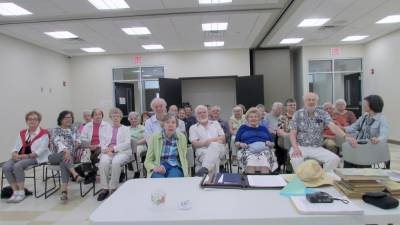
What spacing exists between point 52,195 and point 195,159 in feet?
7.40

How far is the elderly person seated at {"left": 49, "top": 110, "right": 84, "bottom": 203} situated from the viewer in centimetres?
405

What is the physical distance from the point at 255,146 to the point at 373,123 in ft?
5.19

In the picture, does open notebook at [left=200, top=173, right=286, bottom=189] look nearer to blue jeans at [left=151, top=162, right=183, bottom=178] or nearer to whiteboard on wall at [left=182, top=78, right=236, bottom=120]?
blue jeans at [left=151, top=162, right=183, bottom=178]

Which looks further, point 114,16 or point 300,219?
point 114,16

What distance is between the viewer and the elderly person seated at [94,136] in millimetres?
4578

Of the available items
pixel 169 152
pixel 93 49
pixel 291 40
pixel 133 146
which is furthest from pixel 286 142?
pixel 93 49

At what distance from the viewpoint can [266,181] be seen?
72.5 inches

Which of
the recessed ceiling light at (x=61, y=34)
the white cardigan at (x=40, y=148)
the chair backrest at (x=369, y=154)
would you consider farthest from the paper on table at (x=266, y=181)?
the recessed ceiling light at (x=61, y=34)

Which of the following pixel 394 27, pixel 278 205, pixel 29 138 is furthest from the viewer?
pixel 394 27

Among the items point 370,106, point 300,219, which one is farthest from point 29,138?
point 370,106

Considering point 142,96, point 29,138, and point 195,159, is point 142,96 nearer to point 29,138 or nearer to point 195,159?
point 29,138

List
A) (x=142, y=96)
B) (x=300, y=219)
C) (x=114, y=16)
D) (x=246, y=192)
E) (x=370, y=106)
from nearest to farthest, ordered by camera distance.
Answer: (x=300, y=219) → (x=246, y=192) → (x=370, y=106) → (x=114, y=16) → (x=142, y=96)

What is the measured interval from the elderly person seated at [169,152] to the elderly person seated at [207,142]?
33 cm

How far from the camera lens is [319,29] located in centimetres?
760
